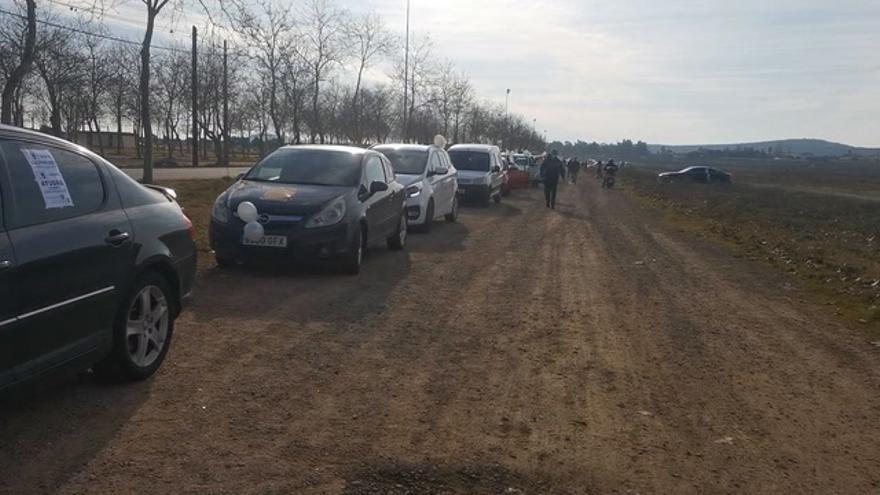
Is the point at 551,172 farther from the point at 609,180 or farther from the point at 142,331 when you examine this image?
the point at 609,180

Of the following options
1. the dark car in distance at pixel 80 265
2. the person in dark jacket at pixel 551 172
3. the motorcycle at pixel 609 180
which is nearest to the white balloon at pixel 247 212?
the dark car in distance at pixel 80 265

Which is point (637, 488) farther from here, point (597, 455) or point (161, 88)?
point (161, 88)

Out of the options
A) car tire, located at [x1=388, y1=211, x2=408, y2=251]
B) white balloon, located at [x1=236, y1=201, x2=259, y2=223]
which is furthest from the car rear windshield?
white balloon, located at [x1=236, y1=201, x2=259, y2=223]

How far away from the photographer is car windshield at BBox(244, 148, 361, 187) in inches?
410

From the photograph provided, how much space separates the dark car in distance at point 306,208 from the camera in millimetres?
9328

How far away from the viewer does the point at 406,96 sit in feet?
134

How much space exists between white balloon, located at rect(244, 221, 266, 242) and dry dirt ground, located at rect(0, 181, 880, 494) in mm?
490

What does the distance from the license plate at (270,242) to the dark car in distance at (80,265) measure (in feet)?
11.0

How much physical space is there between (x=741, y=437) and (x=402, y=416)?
1.99 metres

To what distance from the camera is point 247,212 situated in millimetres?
9242

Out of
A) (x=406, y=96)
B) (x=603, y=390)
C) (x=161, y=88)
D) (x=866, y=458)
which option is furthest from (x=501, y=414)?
(x=161, y=88)

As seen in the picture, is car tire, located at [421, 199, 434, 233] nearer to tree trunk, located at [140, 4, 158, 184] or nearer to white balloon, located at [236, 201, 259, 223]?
white balloon, located at [236, 201, 259, 223]

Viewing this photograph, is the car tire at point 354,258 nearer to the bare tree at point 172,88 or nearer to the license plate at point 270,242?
the license plate at point 270,242

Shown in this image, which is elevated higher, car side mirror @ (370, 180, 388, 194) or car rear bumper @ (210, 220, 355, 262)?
car side mirror @ (370, 180, 388, 194)
